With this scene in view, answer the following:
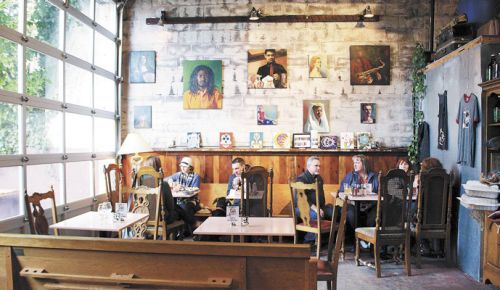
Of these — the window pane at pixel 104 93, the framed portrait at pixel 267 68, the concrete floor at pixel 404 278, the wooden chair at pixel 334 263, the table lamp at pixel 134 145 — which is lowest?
the concrete floor at pixel 404 278

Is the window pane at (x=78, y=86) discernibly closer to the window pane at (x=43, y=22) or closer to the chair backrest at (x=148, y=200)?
the window pane at (x=43, y=22)

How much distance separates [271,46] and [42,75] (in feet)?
13.2

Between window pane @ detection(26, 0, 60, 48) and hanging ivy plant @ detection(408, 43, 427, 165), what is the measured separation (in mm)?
5885

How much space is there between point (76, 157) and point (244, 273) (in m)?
4.96

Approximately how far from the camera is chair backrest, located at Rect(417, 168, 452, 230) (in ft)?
17.7

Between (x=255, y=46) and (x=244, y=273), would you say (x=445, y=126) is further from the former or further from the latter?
(x=244, y=273)

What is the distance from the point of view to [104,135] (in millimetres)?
7309

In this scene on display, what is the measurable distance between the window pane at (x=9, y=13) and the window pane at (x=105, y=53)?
2.13 meters

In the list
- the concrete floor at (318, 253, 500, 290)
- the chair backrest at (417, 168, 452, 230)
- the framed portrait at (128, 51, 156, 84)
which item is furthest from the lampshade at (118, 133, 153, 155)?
the chair backrest at (417, 168, 452, 230)

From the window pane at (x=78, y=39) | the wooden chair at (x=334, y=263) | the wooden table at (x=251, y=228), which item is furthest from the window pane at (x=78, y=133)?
the wooden chair at (x=334, y=263)

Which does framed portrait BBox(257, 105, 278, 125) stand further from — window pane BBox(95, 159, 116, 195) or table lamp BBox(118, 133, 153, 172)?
window pane BBox(95, 159, 116, 195)

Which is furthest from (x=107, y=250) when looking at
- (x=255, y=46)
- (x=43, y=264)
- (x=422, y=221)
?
(x=255, y=46)

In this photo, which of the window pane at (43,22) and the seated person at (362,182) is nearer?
the window pane at (43,22)

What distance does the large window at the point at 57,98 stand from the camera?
4648mm
